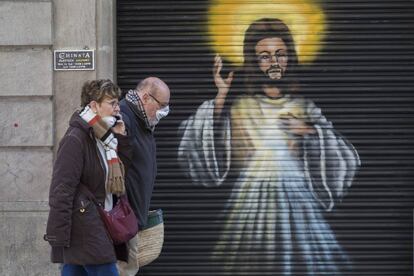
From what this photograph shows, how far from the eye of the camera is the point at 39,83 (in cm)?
711

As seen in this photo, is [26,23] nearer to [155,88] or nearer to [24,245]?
[24,245]

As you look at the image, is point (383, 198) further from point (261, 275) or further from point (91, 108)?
point (91, 108)

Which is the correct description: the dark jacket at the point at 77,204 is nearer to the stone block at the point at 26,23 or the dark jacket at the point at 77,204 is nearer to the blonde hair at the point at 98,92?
the blonde hair at the point at 98,92

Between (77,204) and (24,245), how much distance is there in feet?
9.03

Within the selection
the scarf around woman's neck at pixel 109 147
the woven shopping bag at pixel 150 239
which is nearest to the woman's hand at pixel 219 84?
the woven shopping bag at pixel 150 239

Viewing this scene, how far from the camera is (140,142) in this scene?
16.3ft

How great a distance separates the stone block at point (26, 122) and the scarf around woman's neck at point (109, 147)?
8.24 feet

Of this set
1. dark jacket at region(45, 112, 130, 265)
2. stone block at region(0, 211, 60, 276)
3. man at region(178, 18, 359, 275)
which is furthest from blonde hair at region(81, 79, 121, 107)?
man at region(178, 18, 359, 275)

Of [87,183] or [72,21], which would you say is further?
[72,21]

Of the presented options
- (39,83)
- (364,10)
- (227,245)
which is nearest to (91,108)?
(39,83)

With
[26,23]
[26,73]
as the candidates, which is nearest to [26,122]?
[26,73]

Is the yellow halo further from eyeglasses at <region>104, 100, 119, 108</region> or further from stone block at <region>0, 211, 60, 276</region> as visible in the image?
eyeglasses at <region>104, 100, 119, 108</region>

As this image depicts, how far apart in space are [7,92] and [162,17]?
160 centimetres

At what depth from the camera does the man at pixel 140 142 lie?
4.95 meters
